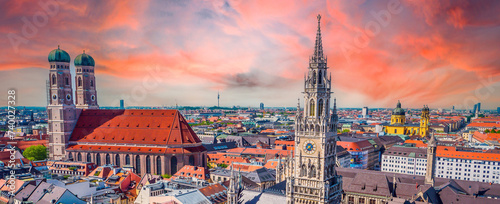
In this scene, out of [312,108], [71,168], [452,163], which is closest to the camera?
[312,108]

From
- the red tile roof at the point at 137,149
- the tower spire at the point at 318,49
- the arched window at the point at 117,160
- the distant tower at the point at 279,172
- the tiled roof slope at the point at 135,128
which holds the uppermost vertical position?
the tower spire at the point at 318,49

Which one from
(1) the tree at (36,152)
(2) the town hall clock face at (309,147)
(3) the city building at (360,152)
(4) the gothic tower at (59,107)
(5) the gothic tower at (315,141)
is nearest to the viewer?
(5) the gothic tower at (315,141)

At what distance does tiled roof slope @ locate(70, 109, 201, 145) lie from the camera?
356 feet

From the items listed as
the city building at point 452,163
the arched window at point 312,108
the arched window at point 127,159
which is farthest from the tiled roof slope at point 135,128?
the city building at point 452,163

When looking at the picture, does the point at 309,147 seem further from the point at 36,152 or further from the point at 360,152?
the point at 36,152

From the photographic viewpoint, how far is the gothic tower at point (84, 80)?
129 meters

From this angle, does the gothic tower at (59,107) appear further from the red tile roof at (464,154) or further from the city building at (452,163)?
the red tile roof at (464,154)

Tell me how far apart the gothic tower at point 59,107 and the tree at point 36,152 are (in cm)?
1168

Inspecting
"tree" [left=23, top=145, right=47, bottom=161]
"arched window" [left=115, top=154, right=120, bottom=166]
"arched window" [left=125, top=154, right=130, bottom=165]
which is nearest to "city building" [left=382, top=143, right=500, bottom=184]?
"arched window" [left=125, top=154, right=130, bottom=165]

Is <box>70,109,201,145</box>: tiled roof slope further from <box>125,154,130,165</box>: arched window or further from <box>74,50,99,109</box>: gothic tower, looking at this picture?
<box>74,50,99,109</box>: gothic tower

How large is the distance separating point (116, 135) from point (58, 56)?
36142 millimetres

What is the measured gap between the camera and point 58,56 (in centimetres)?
11712

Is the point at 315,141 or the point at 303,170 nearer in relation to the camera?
the point at 315,141

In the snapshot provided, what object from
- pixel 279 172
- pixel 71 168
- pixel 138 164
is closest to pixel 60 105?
pixel 71 168
